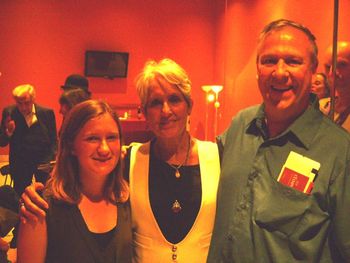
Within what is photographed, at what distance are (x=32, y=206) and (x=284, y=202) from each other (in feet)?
2.97

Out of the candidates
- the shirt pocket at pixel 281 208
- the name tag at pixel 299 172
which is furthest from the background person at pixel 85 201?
the name tag at pixel 299 172

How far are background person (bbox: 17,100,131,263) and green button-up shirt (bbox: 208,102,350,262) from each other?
42 cm

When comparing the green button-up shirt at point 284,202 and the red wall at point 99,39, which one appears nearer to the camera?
the green button-up shirt at point 284,202

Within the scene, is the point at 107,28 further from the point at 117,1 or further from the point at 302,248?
the point at 302,248

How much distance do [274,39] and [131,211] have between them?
2.98 ft

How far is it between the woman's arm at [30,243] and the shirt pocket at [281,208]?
2.58 ft

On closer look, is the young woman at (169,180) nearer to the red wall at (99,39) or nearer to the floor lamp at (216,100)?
the floor lamp at (216,100)

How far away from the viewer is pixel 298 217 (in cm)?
138

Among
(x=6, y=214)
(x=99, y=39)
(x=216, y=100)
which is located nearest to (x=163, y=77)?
(x=6, y=214)

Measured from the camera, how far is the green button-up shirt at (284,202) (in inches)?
53.0

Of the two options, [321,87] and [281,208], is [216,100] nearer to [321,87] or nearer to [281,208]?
[321,87]

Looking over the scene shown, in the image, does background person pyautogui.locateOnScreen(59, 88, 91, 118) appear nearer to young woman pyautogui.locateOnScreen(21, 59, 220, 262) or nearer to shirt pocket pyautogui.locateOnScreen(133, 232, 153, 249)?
young woman pyautogui.locateOnScreen(21, 59, 220, 262)

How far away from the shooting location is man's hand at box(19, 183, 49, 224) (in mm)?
1412

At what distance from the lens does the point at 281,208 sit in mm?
1415
